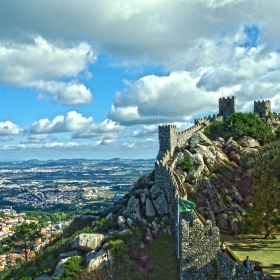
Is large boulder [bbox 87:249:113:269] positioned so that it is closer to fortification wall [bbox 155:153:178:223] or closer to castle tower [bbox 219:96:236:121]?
fortification wall [bbox 155:153:178:223]

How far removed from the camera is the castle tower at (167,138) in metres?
37.2

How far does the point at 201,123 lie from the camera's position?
5006cm

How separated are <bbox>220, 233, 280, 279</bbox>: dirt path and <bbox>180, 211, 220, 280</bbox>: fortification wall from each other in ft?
9.70

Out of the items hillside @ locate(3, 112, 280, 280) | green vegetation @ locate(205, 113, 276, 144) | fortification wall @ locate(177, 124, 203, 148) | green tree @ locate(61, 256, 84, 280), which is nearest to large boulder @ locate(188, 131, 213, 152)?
hillside @ locate(3, 112, 280, 280)

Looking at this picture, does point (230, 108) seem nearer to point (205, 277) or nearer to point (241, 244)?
point (241, 244)

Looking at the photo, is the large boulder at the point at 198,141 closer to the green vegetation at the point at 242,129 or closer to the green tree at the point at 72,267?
the green vegetation at the point at 242,129

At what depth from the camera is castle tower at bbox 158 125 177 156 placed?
1465 inches

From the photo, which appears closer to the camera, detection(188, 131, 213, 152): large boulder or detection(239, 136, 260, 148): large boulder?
detection(188, 131, 213, 152): large boulder

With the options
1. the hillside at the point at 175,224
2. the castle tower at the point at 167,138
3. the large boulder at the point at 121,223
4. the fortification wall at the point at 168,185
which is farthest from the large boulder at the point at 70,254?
the castle tower at the point at 167,138

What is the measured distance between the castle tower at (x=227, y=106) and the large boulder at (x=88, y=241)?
35.1 metres

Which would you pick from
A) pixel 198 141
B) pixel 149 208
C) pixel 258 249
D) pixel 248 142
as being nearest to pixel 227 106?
pixel 248 142

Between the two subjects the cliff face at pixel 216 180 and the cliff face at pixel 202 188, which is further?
the cliff face at pixel 216 180

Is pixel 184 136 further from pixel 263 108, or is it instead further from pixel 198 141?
pixel 263 108

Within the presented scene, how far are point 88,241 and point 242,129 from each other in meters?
25.5
